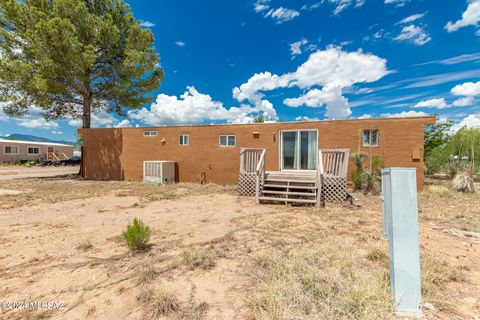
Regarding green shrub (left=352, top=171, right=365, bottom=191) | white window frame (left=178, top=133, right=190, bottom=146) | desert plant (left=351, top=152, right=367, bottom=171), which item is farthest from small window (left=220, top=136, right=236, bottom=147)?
green shrub (left=352, top=171, right=365, bottom=191)

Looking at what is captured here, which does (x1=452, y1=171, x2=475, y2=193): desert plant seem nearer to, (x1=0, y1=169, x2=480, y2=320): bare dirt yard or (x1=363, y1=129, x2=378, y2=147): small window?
(x1=363, y1=129, x2=378, y2=147): small window

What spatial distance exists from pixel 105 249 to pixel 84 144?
38.6 feet

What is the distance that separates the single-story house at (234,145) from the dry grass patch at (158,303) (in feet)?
26.1

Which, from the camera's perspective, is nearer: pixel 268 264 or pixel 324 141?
pixel 268 264

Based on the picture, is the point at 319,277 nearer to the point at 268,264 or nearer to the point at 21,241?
the point at 268,264

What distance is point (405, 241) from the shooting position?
188cm

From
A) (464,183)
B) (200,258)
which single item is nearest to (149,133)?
(200,258)

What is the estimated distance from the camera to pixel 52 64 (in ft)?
33.7

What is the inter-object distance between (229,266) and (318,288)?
1120mm

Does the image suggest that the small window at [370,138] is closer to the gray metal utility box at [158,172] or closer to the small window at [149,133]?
the gray metal utility box at [158,172]

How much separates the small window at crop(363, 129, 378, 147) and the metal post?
7766 mm

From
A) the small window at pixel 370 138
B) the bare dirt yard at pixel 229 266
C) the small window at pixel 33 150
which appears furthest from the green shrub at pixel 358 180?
the small window at pixel 33 150

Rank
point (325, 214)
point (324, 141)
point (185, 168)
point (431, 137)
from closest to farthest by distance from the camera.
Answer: point (325, 214) → point (324, 141) → point (185, 168) → point (431, 137)

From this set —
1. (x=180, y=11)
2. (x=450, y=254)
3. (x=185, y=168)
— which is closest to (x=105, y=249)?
(x=450, y=254)
